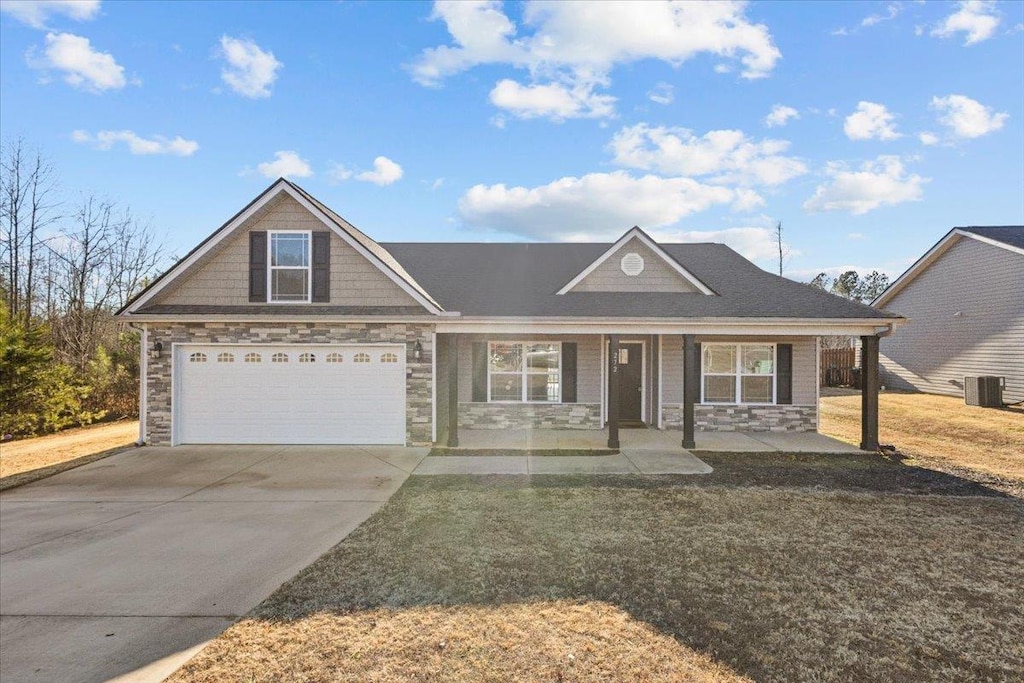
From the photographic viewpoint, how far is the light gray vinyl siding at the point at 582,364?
13.0 meters

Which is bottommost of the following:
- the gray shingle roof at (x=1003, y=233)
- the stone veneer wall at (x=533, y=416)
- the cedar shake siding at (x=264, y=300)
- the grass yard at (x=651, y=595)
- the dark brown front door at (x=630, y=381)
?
the grass yard at (x=651, y=595)

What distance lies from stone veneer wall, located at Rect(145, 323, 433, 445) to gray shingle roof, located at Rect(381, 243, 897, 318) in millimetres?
1586

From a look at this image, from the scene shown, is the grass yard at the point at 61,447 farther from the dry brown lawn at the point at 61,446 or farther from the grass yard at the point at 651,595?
the grass yard at the point at 651,595

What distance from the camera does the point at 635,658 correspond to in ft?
12.0


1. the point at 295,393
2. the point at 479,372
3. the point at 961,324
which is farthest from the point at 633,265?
the point at 961,324

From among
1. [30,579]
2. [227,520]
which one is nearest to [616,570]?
[227,520]

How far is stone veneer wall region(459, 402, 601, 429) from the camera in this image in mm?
13047

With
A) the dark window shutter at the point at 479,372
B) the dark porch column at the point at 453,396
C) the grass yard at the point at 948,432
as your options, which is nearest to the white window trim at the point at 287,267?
the dark porch column at the point at 453,396

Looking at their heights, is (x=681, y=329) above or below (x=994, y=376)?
above

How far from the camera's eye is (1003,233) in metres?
19.2

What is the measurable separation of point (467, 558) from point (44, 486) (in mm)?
8120

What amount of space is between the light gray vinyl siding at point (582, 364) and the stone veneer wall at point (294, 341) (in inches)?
76.0

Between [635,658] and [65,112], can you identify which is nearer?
[635,658]

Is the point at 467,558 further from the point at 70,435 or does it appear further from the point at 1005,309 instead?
the point at 1005,309
